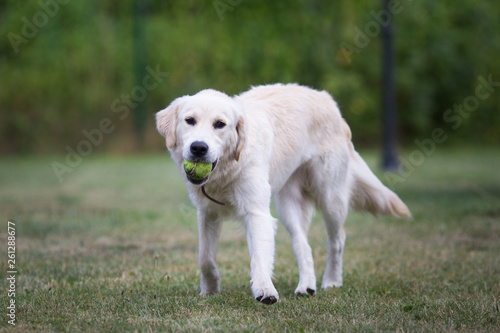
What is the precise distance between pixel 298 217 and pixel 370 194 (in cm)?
80

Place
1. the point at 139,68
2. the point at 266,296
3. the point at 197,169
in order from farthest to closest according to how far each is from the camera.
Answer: the point at 139,68, the point at 197,169, the point at 266,296

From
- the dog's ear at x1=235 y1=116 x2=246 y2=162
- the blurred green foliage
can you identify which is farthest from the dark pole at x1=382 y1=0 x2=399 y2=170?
the dog's ear at x1=235 y1=116 x2=246 y2=162

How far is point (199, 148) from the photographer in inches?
143

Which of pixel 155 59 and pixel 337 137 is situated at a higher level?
pixel 155 59

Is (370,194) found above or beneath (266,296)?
above

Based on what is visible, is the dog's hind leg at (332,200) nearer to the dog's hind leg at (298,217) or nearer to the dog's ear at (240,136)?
the dog's hind leg at (298,217)

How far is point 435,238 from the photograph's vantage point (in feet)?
20.3

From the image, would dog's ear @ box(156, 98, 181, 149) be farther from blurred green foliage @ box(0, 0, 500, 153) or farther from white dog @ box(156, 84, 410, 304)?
blurred green foliage @ box(0, 0, 500, 153)

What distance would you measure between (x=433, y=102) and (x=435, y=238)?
18.6 m

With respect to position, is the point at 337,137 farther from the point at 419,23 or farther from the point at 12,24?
the point at 419,23

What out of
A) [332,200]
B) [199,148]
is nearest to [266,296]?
[199,148]

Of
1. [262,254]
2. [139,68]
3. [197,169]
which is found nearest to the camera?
[197,169]

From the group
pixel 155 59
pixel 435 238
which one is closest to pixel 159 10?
pixel 155 59

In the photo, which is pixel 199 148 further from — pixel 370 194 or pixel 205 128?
pixel 370 194
